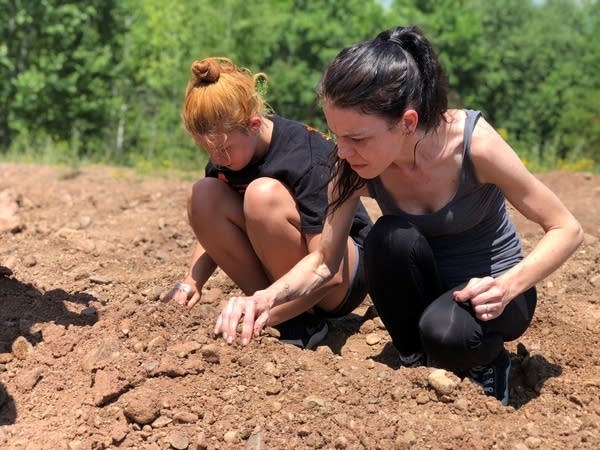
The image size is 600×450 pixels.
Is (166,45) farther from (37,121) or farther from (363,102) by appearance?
(363,102)

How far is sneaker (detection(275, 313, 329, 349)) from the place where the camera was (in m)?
3.03

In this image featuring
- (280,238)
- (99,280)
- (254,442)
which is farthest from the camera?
(99,280)

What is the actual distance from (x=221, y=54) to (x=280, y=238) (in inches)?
649

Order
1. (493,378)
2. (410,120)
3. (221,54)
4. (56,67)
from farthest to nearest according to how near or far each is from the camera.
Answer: (221,54)
(56,67)
(493,378)
(410,120)

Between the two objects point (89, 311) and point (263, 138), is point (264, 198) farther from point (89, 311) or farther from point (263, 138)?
point (89, 311)

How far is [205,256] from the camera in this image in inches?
125

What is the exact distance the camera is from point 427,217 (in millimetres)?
2537

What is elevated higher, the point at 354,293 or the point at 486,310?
the point at 486,310

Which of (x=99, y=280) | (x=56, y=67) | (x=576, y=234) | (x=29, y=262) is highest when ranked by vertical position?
(x=576, y=234)

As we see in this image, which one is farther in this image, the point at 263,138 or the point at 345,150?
the point at 263,138

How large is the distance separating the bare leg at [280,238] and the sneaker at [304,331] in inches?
6.1

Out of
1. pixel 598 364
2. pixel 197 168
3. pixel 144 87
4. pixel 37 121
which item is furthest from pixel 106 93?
pixel 598 364

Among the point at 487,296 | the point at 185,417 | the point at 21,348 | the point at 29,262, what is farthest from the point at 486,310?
the point at 29,262

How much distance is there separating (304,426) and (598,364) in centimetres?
121
